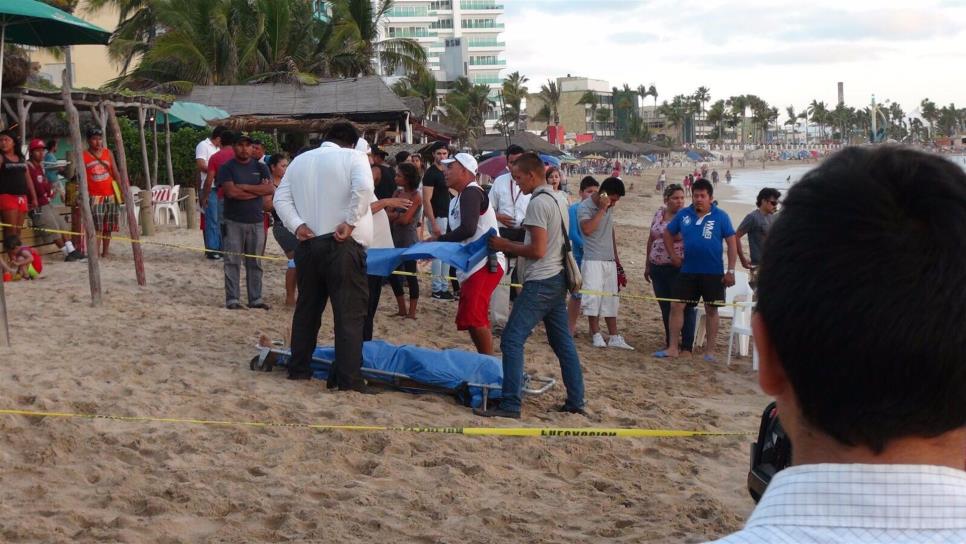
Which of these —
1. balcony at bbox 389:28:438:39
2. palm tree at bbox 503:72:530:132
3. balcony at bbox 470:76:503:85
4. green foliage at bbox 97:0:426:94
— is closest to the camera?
green foliage at bbox 97:0:426:94

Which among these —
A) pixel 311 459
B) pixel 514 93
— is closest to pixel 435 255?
pixel 311 459

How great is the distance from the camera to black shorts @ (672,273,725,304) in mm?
9758

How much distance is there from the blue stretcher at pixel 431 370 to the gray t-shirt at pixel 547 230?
0.81 metres

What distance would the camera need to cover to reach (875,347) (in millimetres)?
1150

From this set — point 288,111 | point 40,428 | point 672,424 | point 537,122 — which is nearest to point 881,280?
point 40,428

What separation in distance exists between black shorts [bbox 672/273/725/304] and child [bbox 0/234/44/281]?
284 inches

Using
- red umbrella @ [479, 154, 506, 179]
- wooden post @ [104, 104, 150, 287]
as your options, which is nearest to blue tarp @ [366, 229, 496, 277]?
wooden post @ [104, 104, 150, 287]

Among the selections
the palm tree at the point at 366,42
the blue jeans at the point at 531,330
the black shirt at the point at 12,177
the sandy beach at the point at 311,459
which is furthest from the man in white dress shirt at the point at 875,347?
the palm tree at the point at 366,42

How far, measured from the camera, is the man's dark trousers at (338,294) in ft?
23.6

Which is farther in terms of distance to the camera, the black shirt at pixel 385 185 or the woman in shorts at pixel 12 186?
the woman in shorts at pixel 12 186

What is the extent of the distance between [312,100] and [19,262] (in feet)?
52.8

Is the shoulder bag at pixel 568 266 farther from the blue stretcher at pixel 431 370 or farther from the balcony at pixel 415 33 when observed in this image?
the balcony at pixel 415 33

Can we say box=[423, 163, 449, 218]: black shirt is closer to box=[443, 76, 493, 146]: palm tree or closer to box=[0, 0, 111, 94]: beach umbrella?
box=[0, 0, 111, 94]: beach umbrella

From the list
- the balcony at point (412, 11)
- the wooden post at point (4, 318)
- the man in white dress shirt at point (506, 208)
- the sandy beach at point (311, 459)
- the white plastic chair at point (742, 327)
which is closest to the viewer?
the sandy beach at point (311, 459)
